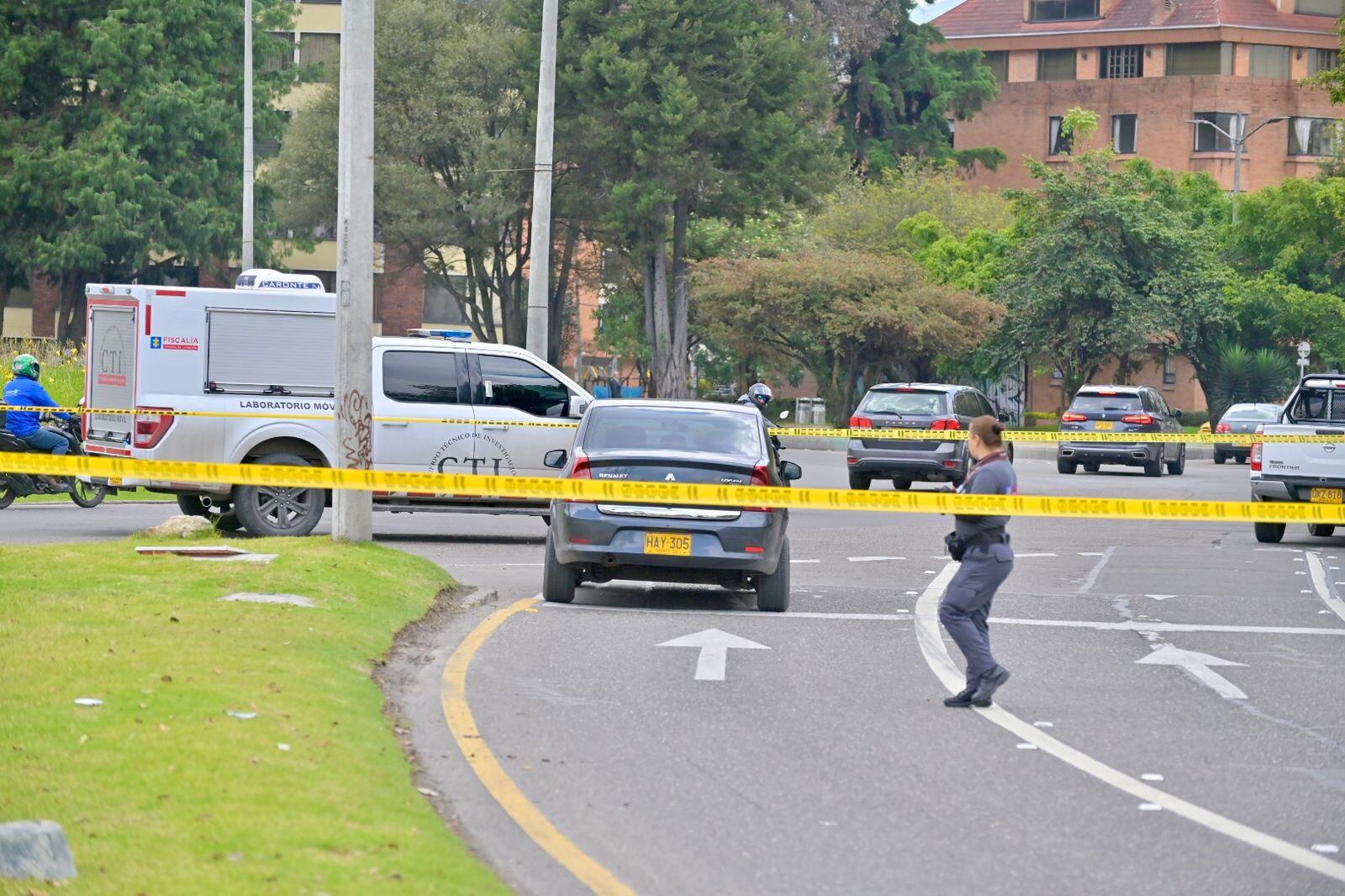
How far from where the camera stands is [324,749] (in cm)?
819

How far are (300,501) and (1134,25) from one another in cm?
6521

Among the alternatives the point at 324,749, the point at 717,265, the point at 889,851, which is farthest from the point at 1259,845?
the point at 717,265

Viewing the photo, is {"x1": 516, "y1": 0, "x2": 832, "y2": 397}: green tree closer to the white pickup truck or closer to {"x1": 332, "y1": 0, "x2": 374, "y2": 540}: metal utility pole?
the white pickup truck

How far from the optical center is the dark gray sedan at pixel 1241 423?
44.8 m

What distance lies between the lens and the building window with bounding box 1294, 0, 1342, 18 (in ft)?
256

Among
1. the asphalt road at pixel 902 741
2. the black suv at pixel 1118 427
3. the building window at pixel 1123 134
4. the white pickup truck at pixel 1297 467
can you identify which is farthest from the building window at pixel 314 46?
the asphalt road at pixel 902 741

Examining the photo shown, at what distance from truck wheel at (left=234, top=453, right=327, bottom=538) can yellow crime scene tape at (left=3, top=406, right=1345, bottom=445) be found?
77 centimetres

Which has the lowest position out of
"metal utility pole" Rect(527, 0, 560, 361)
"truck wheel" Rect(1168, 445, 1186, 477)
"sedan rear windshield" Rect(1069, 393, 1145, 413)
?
"truck wheel" Rect(1168, 445, 1186, 477)

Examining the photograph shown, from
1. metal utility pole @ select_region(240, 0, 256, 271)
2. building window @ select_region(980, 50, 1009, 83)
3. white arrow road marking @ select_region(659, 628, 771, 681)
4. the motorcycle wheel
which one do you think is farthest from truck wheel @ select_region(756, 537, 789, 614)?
building window @ select_region(980, 50, 1009, 83)

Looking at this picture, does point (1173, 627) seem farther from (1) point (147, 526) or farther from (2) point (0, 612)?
(1) point (147, 526)

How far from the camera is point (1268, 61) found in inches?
3019

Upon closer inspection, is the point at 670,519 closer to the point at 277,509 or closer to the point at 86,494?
the point at 277,509

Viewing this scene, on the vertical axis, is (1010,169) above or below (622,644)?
above

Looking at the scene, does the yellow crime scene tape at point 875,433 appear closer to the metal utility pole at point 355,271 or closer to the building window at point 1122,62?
the metal utility pole at point 355,271
